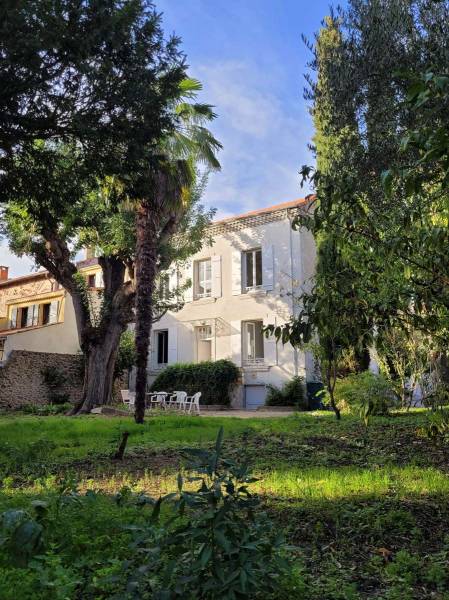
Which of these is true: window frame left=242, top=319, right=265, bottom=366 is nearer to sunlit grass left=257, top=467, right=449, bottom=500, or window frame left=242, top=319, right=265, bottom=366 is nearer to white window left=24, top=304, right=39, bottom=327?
white window left=24, top=304, right=39, bottom=327

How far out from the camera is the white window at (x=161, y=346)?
2522 cm

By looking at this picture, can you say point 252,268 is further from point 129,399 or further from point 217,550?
point 217,550

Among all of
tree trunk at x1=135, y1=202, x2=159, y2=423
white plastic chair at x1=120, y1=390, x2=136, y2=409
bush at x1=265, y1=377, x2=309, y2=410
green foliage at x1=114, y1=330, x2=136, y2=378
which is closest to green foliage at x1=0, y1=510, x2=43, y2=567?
tree trunk at x1=135, y1=202, x2=159, y2=423

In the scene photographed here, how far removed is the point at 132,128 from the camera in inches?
302

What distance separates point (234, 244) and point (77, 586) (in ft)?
70.4

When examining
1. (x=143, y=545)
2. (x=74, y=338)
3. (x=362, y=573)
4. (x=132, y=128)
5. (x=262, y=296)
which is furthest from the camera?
(x=74, y=338)

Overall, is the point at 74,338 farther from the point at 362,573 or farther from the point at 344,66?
the point at 362,573

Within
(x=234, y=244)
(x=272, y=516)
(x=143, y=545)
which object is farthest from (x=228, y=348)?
(x=143, y=545)

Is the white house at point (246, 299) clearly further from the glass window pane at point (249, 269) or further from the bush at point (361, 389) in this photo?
the bush at point (361, 389)

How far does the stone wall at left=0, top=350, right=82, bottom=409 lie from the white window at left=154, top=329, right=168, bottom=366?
4.24 m

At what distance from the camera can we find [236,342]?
22344mm

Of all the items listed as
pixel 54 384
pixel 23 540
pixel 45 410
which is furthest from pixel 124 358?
pixel 23 540

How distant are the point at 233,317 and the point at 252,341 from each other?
1269 millimetres

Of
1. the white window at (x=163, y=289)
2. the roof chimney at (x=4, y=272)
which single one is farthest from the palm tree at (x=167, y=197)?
the roof chimney at (x=4, y=272)
